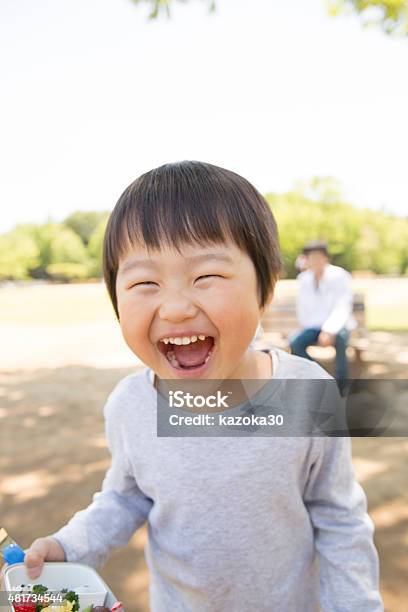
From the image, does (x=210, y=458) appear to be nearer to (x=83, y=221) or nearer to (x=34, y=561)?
(x=34, y=561)

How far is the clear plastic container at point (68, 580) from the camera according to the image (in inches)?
33.1

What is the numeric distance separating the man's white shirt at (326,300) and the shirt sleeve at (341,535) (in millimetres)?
3781

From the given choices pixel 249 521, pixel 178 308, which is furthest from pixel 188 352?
pixel 249 521

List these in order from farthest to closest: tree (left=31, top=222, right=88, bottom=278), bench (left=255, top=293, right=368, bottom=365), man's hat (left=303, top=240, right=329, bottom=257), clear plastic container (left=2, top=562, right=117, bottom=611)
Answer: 1. tree (left=31, top=222, right=88, bottom=278)
2. bench (left=255, top=293, right=368, bottom=365)
3. man's hat (left=303, top=240, right=329, bottom=257)
4. clear plastic container (left=2, top=562, right=117, bottom=611)

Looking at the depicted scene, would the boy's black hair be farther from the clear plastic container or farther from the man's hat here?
the man's hat

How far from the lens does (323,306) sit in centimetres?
491

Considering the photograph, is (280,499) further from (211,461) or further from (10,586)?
(10,586)

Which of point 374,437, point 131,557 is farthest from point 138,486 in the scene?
point 374,437

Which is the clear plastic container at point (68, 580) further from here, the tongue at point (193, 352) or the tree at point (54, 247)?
the tree at point (54, 247)

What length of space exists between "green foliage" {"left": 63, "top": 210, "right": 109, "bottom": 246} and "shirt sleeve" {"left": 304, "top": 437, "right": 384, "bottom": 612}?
53.3 m

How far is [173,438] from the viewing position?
1.09m

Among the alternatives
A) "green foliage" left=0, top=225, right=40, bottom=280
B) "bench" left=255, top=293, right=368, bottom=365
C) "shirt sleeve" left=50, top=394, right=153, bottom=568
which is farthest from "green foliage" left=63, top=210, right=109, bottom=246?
"shirt sleeve" left=50, top=394, right=153, bottom=568

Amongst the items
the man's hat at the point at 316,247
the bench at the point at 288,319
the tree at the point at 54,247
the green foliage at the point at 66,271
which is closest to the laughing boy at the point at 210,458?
the man's hat at the point at 316,247

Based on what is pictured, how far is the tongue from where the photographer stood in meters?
0.94
